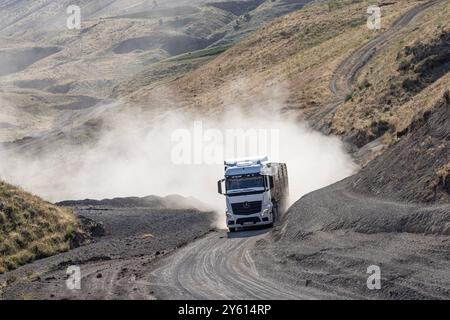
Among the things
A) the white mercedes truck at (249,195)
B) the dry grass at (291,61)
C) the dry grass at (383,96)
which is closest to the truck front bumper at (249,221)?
the white mercedes truck at (249,195)

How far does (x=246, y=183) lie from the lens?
1400 inches

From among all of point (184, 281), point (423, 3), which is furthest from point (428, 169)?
point (423, 3)

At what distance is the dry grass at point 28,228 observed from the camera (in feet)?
99.1

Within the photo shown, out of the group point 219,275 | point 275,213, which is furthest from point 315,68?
point 219,275

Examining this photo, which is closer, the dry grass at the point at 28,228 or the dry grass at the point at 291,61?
the dry grass at the point at 28,228

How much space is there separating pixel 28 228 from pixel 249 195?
1112 cm

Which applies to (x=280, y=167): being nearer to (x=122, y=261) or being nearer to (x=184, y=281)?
(x=122, y=261)

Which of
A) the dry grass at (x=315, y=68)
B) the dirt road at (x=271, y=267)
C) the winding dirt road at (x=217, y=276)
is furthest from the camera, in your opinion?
the dry grass at (x=315, y=68)

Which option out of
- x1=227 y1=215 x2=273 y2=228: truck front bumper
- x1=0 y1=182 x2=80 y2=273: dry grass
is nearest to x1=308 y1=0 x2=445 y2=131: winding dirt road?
x1=227 y1=215 x2=273 y2=228: truck front bumper

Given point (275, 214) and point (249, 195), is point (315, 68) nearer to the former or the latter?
point (275, 214)

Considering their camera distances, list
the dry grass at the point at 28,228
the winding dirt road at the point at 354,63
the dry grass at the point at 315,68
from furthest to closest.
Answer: the winding dirt road at the point at 354,63 < the dry grass at the point at 315,68 < the dry grass at the point at 28,228

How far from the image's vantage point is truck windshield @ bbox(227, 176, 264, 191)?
3547 centimetres

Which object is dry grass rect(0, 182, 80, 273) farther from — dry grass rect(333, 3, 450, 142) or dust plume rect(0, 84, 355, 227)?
dry grass rect(333, 3, 450, 142)

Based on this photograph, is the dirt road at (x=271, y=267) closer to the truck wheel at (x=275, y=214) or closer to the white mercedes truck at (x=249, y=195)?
the white mercedes truck at (x=249, y=195)
